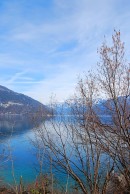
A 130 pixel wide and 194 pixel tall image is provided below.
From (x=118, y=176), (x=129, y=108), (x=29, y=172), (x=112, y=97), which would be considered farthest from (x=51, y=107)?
(x=29, y=172)

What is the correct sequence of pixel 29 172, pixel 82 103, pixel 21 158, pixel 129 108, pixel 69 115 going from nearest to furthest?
pixel 82 103 < pixel 69 115 < pixel 129 108 < pixel 29 172 < pixel 21 158

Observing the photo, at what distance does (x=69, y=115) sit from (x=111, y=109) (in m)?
1.98

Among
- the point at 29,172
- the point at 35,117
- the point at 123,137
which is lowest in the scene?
Result: the point at 29,172

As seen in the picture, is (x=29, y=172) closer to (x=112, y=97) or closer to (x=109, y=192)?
(x=109, y=192)

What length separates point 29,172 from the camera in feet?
80.0

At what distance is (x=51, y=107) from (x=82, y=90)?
4.37 feet

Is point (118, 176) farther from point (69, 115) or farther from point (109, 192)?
point (69, 115)

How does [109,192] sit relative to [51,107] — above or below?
below

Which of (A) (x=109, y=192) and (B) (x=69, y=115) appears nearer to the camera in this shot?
(B) (x=69, y=115)

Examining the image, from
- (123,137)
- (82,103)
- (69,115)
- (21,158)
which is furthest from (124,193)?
(21,158)

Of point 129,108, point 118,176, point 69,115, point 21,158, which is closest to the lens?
point 69,115

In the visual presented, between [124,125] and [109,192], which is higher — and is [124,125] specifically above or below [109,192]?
above

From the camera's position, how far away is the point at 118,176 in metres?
12.6

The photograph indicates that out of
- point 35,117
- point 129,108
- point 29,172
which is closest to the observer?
point 35,117
